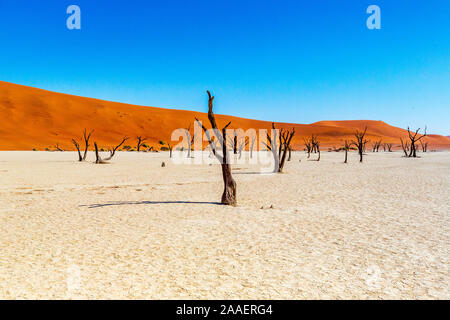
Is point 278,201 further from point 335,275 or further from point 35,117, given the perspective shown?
point 35,117

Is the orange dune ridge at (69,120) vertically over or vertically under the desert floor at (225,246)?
over

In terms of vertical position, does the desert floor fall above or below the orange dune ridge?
below

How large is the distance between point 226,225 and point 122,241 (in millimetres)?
2353

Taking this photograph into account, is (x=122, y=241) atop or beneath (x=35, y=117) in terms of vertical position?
beneath

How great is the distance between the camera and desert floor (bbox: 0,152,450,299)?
4164mm

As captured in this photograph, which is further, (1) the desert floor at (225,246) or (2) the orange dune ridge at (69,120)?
(2) the orange dune ridge at (69,120)

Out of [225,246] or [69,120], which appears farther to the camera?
[69,120]

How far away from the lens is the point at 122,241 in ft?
20.3

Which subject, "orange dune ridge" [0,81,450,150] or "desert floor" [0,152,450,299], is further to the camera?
"orange dune ridge" [0,81,450,150]

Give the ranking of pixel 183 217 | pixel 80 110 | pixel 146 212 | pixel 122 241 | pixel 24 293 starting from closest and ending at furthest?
pixel 24 293 → pixel 122 241 → pixel 183 217 → pixel 146 212 → pixel 80 110

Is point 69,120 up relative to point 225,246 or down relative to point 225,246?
up

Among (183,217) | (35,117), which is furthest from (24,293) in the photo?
(35,117)

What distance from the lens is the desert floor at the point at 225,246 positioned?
4.16 metres

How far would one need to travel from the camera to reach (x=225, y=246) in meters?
5.92
